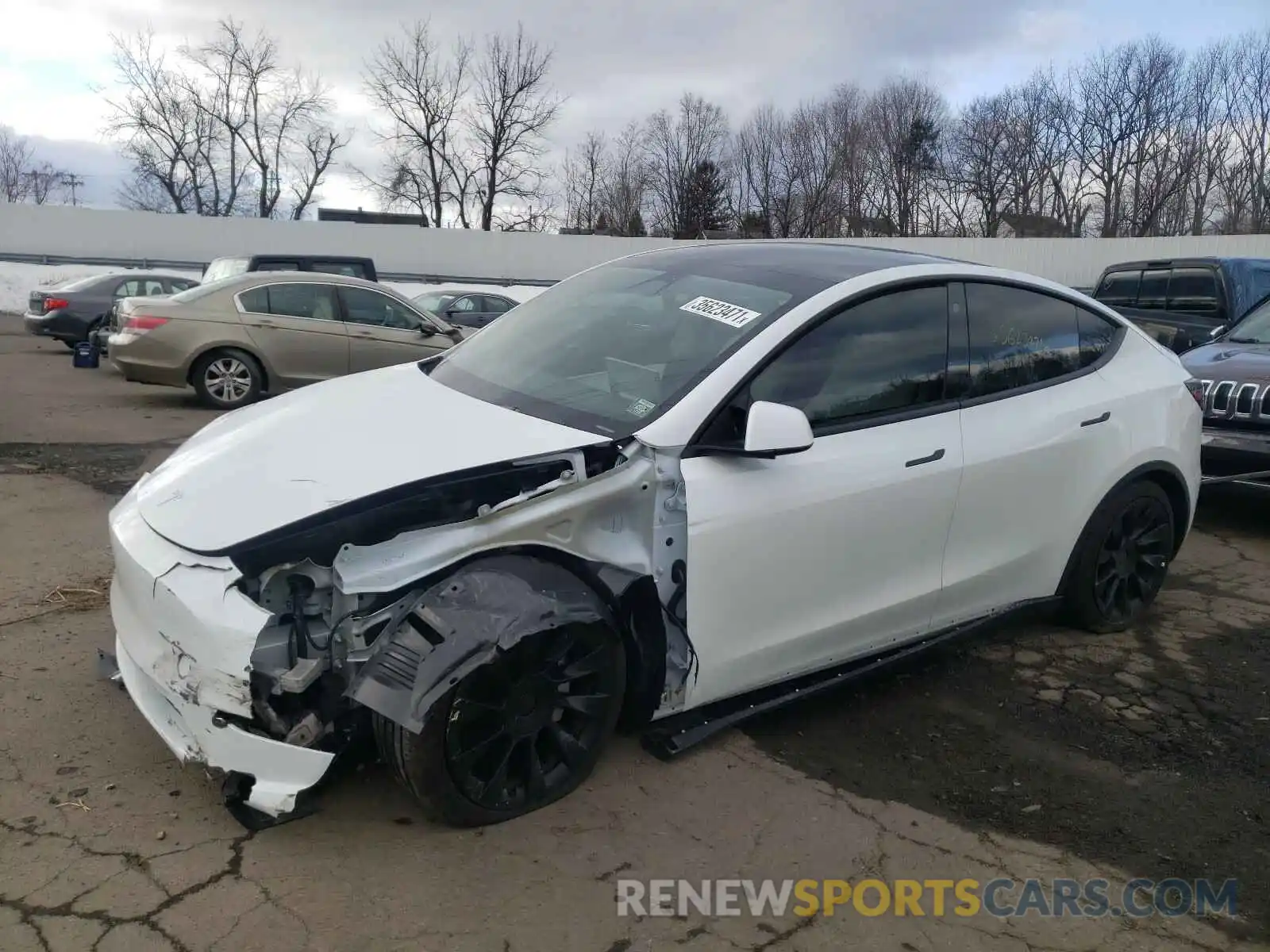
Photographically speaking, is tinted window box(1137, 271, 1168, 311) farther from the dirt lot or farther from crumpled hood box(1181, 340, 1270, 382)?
the dirt lot

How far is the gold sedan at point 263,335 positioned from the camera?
10320 millimetres

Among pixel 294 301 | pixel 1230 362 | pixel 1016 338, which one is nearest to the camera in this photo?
pixel 1016 338

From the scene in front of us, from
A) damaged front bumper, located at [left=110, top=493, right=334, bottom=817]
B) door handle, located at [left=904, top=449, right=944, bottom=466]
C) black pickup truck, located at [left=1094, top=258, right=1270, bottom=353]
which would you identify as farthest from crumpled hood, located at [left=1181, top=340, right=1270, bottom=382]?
damaged front bumper, located at [left=110, top=493, right=334, bottom=817]

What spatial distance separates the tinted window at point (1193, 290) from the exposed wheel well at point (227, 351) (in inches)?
393

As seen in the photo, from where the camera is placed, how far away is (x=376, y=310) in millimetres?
11086

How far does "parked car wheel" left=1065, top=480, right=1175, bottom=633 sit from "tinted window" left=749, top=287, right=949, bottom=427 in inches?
49.2

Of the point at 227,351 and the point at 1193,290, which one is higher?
the point at 1193,290

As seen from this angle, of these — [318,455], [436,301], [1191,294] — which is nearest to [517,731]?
[318,455]

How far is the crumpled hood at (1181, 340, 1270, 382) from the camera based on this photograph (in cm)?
641

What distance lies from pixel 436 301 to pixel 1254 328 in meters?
13.6

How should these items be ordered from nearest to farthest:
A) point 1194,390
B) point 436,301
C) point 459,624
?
1. point 459,624
2. point 1194,390
3. point 436,301

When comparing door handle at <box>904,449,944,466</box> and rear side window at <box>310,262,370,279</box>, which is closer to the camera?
door handle at <box>904,449,944,466</box>

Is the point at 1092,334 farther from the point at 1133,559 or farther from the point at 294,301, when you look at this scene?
the point at 294,301

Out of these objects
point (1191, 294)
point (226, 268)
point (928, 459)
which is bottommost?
point (928, 459)
